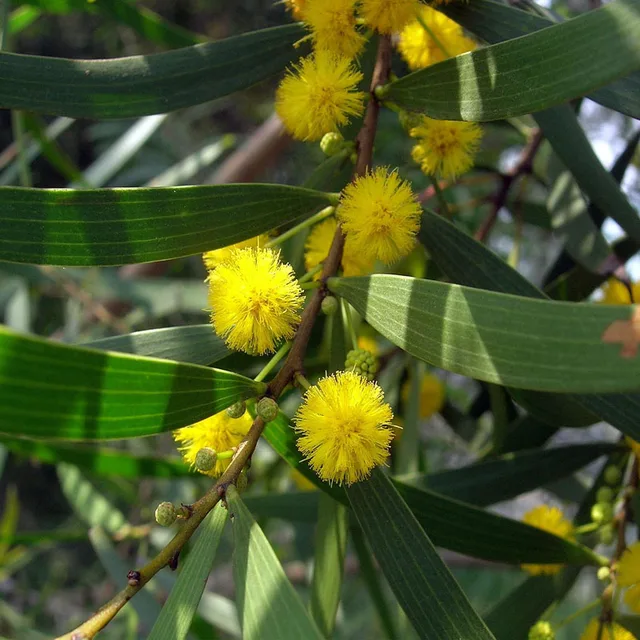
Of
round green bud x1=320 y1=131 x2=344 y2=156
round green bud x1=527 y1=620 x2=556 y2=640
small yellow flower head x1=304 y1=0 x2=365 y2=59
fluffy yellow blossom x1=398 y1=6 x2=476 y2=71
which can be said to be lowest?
round green bud x1=527 y1=620 x2=556 y2=640

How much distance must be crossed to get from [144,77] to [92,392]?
0.47 meters

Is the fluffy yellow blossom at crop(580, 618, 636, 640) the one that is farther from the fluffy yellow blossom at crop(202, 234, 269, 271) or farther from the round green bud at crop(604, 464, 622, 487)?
the fluffy yellow blossom at crop(202, 234, 269, 271)

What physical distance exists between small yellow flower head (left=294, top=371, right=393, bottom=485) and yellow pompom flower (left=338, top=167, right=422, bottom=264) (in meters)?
0.16

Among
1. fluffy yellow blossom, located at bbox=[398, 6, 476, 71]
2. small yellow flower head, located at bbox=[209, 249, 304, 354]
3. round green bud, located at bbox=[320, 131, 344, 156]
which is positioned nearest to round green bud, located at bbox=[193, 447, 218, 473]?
small yellow flower head, located at bbox=[209, 249, 304, 354]

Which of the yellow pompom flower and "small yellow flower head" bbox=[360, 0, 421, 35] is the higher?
"small yellow flower head" bbox=[360, 0, 421, 35]

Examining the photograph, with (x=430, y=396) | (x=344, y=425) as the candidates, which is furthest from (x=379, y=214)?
(x=430, y=396)

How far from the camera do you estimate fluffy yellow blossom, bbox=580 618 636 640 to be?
799 millimetres

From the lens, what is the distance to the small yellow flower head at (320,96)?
75 centimetres

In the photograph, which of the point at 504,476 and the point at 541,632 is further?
the point at 504,476

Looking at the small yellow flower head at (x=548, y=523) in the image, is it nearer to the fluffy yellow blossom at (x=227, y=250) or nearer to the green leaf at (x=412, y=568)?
the green leaf at (x=412, y=568)

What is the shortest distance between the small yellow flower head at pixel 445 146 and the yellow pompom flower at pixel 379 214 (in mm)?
121

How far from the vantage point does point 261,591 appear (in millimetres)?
510

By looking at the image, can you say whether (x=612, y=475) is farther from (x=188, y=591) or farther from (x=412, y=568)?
(x=188, y=591)

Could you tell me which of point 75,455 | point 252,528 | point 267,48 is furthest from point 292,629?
point 75,455
